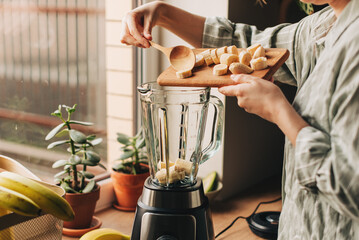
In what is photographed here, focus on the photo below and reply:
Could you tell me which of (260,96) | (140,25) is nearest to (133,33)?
(140,25)

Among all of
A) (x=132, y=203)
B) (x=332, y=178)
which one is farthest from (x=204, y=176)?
(x=332, y=178)

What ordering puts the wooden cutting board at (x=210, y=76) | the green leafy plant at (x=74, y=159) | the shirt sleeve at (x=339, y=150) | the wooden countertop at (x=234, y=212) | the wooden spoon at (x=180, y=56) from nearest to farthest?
1. the shirt sleeve at (x=339, y=150)
2. the wooden cutting board at (x=210, y=76)
3. the wooden spoon at (x=180, y=56)
4. the green leafy plant at (x=74, y=159)
5. the wooden countertop at (x=234, y=212)

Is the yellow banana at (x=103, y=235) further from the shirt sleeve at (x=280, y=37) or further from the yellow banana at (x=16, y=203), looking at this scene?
the shirt sleeve at (x=280, y=37)

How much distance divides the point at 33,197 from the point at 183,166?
32cm

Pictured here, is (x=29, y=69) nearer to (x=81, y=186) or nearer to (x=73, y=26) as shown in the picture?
(x=73, y=26)

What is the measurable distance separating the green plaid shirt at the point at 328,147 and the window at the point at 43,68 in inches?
28.8

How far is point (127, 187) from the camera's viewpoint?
140 cm

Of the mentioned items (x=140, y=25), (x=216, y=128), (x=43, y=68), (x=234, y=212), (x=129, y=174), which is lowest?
(x=234, y=212)

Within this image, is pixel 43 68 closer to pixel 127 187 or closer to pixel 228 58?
pixel 127 187

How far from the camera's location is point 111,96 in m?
1.56

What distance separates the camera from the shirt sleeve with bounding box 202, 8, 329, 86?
106cm

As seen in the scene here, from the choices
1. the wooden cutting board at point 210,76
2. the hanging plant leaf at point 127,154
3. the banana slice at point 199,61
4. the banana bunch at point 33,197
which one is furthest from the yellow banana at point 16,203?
the hanging plant leaf at point 127,154

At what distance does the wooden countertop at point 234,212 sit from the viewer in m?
1.30

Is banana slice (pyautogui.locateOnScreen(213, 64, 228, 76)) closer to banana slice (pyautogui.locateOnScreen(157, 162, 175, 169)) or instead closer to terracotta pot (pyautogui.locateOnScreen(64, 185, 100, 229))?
banana slice (pyautogui.locateOnScreen(157, 162, 175, 169))
